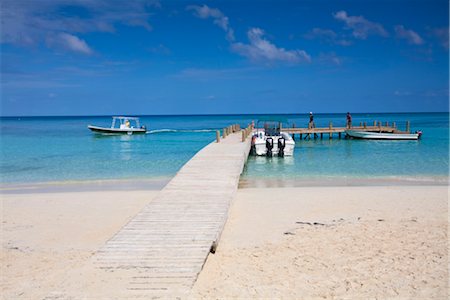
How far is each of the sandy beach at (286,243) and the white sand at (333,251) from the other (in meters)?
0.02

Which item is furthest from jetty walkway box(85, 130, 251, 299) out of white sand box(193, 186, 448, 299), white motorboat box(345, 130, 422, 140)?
white motorboat box(345, 130, 422, 140)

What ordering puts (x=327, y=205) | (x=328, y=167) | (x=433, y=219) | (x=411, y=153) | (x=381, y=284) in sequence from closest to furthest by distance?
(x=381, y=284) → (x=433, y=219) → (x=327, y=205) → (x=328, y=167) → (x=411, y=153)

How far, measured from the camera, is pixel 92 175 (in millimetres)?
18969

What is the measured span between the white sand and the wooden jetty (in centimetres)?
29

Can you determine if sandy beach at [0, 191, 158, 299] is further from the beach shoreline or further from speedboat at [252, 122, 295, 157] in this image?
speedboat at [252, 122, 295, 157]

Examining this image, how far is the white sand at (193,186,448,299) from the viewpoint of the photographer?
5.79 metres

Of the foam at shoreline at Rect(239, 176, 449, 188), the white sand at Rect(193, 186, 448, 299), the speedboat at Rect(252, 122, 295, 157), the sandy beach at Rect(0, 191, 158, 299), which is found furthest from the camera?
the speedboat at Rect(252, 122, 295, 157)

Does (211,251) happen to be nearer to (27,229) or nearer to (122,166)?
(27,229)

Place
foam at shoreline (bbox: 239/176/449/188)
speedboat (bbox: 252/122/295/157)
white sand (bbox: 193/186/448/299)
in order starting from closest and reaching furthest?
white sand (bbox: 193/186/448/299)
foam at shoreline (bbox: 239/176/449/188)
speedboat (bbox: 252/122/295/157)

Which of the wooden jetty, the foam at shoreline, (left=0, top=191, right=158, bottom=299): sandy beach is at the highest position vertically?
the wooden jetty

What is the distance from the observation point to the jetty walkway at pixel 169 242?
571 cm

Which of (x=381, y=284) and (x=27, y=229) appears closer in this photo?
(x=381, y=284)

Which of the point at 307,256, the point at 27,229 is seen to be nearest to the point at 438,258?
the point at 307,256

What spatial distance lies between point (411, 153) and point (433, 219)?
1899cm
